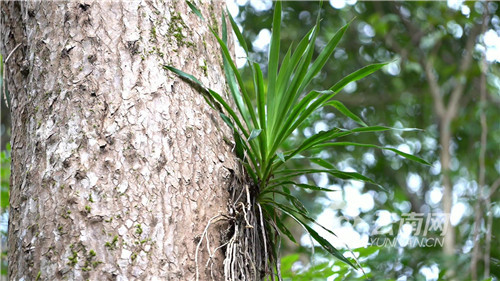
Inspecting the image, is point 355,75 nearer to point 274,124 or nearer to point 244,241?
point 274,124

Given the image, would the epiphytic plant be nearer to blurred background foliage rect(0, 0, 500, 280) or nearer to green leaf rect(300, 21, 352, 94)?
green leaf rect(300, 21, 352, 94)

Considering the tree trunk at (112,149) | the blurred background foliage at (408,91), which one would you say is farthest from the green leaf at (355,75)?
the blurred background foliage at (408,91)

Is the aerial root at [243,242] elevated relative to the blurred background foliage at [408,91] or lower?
lower

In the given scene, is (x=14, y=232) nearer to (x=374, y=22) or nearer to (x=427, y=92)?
(x=374, y=22)

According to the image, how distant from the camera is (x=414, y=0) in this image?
6.11 metres

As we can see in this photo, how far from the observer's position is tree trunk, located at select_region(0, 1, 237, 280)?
4.65 ft

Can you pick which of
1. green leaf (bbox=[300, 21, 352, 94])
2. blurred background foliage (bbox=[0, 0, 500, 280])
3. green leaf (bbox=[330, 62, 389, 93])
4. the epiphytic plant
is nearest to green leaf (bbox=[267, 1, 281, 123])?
the epiphytic plant

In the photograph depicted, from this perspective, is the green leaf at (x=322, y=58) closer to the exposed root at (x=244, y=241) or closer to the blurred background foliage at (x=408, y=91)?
the exposed root at (x=244, y=241)

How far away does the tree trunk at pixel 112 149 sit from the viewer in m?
1.42

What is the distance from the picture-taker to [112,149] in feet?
4.91

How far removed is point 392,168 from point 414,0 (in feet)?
6.35

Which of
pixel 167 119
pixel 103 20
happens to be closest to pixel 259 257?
pixel 167 119

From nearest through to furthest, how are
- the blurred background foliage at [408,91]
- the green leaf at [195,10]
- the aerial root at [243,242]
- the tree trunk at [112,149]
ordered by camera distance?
the tree trunk at [112,149] < the aerial root at [243,242] < the green leaf at [195,10] < the blurred background foliage at [408,91]

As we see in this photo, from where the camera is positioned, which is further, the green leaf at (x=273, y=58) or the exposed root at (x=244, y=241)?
the green leaf at (x=273, y=58)
